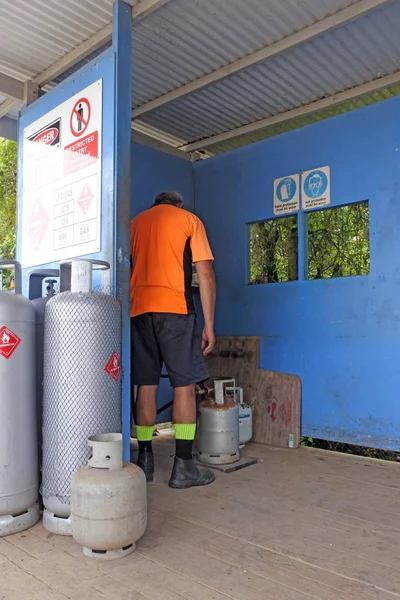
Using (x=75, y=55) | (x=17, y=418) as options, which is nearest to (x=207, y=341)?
(x=17, y=418)

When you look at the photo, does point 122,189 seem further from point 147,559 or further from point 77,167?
point 147,559

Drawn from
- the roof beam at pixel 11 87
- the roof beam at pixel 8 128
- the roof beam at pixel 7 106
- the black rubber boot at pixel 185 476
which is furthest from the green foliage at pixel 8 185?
the black rubber boot at pixel 185 476

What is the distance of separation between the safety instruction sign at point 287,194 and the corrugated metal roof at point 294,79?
2.96 ft

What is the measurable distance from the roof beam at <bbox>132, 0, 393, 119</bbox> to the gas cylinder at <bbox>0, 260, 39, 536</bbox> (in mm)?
2993

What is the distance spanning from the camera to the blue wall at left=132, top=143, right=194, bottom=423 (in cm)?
541

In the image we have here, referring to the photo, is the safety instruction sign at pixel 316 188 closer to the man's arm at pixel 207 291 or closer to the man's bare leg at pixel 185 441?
the man's arm at pixel 207 291

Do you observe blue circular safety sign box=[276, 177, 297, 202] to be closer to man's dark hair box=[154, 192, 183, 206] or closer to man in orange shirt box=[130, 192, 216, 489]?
man's dark hair box=[154, 192, 183, 206]

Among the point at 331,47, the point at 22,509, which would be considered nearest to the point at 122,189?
the point at 22,509

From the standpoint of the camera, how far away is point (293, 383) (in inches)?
191

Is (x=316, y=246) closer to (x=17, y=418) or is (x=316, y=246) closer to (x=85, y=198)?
(x=85, y=198)

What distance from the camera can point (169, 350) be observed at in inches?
140

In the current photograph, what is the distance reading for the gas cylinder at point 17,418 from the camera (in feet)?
8.64

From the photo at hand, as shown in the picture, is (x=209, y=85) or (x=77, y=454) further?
(x=209, y=85)

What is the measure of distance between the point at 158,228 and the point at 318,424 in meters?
2.40
